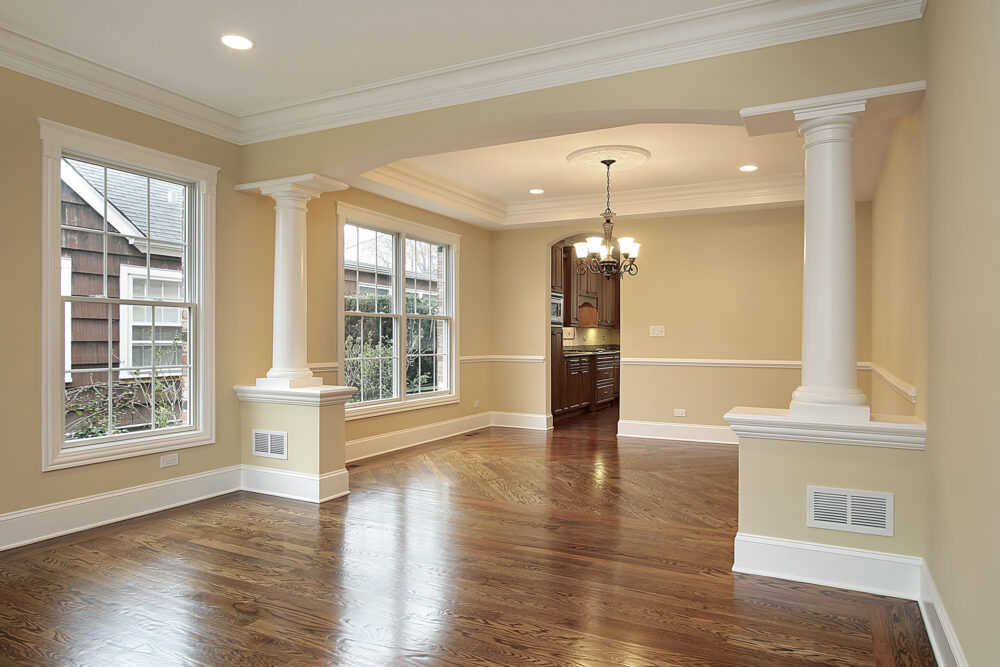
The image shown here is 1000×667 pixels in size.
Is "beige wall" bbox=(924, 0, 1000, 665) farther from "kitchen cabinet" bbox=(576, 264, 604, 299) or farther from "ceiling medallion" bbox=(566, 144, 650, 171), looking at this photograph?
"kitchen cabinet" bbox=(576, 264, 604, 299)

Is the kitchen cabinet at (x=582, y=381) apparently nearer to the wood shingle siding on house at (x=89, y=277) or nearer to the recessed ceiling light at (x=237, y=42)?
the wood shingle siding on house at (x=89, y=277)

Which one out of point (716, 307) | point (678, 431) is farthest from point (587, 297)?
point (678, 431)

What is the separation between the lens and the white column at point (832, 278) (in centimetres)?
302

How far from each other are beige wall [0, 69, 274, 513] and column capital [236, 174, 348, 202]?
22 cm

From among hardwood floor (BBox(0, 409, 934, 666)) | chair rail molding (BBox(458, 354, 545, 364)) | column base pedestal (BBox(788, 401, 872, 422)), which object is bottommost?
hardwood floor (BBox(0, 409, 934, 666))

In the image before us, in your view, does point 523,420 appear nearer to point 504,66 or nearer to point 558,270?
point 558,270

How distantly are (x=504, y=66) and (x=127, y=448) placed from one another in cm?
333

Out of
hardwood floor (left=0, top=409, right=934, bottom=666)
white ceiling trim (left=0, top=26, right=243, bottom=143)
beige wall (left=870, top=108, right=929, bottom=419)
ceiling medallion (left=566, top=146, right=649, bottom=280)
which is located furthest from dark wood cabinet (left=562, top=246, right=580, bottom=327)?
white ceiling trim (left=0, top=26, right=243, bottom=143)

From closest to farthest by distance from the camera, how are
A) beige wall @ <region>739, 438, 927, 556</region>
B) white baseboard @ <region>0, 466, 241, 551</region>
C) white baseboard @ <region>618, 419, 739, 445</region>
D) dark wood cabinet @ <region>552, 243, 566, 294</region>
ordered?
beige wall @ <region>739, 438, 927, 556</region> < white baseboard @ <region>0, 466, 241, 551</region> < white baseboard @ <region>618, 419, 739, 445</region> < dark wood cabinet @ <region>552, 243, 566, 294</region>

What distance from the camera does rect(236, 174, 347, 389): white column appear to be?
469 centimetres

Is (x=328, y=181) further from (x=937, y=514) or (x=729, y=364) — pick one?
(x=729, y=364)

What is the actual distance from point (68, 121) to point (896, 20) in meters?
4.43

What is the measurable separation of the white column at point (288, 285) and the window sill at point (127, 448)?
0.58 m

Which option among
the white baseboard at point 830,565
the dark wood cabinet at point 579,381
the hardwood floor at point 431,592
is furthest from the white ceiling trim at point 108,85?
the dark wood cabinet at point 579,381
